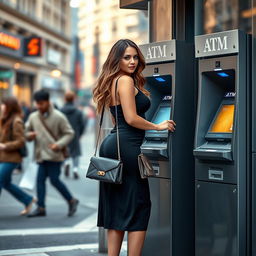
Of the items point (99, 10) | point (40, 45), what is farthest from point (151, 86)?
point (99, 10)

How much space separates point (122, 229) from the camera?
437 centimetres

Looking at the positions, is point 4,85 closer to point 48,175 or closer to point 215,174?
point 48,175

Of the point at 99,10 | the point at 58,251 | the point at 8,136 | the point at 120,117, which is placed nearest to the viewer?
the point at 120,117

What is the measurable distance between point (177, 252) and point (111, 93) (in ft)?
5.00

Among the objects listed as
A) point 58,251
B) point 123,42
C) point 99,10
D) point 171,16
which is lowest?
point 58,251

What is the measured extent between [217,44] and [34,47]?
18328mm

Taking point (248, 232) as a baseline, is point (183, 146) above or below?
above

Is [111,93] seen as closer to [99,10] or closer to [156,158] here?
[156,158]

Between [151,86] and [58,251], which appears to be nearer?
[151,86]

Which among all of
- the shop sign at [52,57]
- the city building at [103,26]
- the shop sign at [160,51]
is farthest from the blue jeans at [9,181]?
the city building at [103,26]

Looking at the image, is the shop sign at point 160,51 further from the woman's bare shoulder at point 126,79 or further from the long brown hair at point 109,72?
the woman's bare shoulder at point 126,79

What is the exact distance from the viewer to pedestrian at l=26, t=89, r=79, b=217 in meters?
7.99

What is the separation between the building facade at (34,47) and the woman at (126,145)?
17.9m

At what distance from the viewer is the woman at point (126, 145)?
430 centimetres
